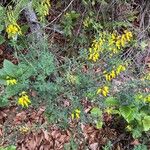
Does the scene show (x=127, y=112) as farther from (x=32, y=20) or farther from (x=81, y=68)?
(x=32, y=20)

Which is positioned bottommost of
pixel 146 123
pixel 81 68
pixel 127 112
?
pixel 146 123

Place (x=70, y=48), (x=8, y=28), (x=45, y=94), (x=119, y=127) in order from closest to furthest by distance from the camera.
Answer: (x=8, y=28) → (x=45, y=94) → (x=119, y=127) → (x=70, y=48)

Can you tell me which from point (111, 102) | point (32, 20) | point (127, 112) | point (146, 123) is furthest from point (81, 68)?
point (32, 20)

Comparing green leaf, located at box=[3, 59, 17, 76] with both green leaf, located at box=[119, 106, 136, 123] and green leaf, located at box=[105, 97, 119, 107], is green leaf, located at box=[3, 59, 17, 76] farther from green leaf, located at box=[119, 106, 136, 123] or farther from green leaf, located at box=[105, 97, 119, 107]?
green leaf, located at box=[119, 106, 136, 123]

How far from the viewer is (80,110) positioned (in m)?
2.87

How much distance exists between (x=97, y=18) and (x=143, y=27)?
1.73ft

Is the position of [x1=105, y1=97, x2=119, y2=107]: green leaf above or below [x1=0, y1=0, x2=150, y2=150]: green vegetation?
below

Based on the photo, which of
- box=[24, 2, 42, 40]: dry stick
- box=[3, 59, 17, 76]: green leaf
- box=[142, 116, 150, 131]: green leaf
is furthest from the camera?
box=[24, 2, 42, 40]: dry stick

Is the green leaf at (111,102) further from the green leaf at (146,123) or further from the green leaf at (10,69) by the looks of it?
the green leaf at (10,69)

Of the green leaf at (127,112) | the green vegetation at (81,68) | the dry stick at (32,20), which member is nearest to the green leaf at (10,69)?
the green vegetation at (81,68)

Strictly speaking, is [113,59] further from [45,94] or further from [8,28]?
[8,28]

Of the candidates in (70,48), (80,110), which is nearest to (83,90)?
(80,110)

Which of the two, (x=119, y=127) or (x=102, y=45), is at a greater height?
(x=102, y=45)

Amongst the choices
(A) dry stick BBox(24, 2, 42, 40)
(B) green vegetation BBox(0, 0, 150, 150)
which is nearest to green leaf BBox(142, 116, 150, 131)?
(B) green vegetation BBox(0, 0, 150, 150)
